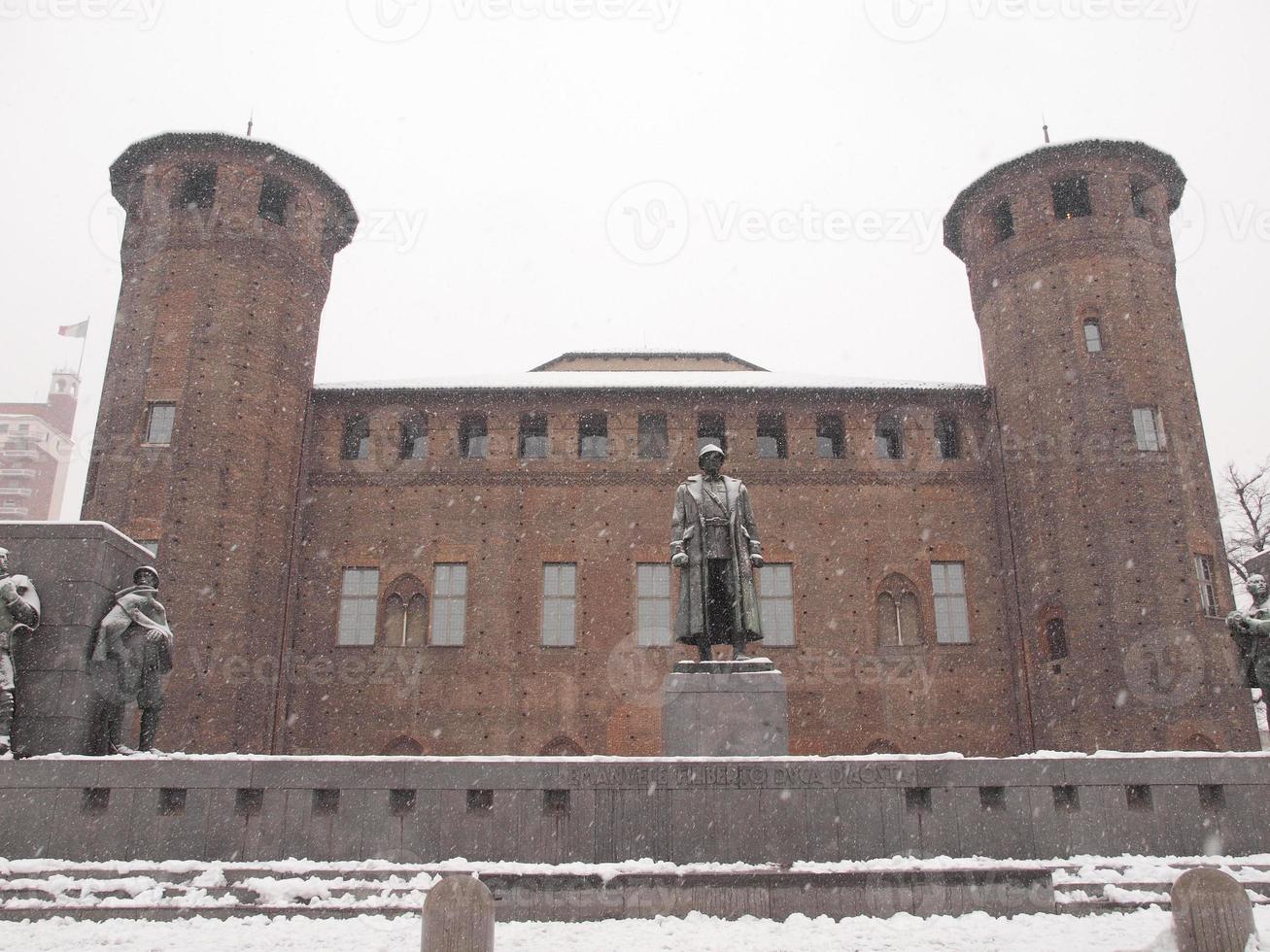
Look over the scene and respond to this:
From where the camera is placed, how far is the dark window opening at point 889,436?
83.4 feet

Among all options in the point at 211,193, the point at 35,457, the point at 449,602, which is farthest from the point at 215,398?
the point at 35,457

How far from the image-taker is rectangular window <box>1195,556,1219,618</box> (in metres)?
21.7

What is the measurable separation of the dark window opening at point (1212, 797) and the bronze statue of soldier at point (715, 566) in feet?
15.7

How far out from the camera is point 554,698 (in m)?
22.8

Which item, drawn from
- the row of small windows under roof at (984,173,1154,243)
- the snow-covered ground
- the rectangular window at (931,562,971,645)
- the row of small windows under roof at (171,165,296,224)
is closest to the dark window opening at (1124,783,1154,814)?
the snow-covered ground

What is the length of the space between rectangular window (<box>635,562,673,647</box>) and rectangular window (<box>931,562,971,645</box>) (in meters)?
6.54

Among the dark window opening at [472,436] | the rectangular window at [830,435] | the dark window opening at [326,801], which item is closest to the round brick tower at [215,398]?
the dark window opening at [472,436]

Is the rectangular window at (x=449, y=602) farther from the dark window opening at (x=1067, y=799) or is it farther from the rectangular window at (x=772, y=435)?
the dark window opening at (x=1067, y=799)

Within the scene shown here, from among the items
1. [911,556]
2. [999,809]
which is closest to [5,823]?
[999,809]

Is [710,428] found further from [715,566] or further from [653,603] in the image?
[715,566]

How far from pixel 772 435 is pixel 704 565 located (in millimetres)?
14821

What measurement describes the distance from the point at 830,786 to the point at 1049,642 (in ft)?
51.5

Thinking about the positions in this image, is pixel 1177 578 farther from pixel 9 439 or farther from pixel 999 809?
pixel 9 439

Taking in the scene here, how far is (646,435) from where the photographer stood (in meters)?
25.6
